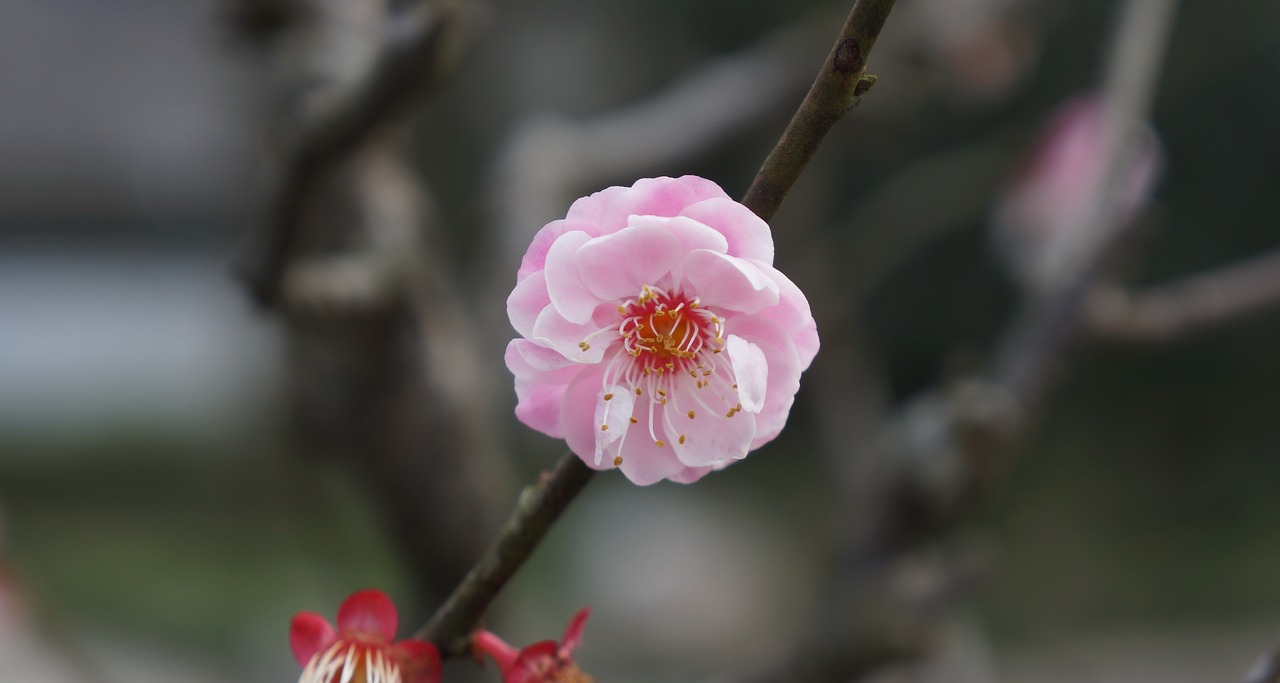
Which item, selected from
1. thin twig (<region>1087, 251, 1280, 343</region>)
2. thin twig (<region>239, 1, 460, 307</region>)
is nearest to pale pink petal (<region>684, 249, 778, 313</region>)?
thin twig (<region>239, 1, 460, 307</region>)

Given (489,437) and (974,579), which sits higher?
(489,437)

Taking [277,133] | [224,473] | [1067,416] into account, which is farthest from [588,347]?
[224,473]

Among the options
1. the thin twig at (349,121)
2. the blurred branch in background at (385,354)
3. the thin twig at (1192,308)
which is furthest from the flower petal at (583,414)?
the thin twig at (1192,308)

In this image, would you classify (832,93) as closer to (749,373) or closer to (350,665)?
(749,373)

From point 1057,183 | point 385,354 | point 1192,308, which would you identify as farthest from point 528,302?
point 1057,183

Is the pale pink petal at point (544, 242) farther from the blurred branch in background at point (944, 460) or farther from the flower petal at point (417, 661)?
the blurred branch in background at point (944, 460)

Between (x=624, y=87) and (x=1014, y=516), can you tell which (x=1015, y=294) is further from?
(x=624, y=87)

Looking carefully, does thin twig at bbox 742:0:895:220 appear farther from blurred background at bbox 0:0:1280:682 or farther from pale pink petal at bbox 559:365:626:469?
blurred background at bbox 0:0:1280:682
